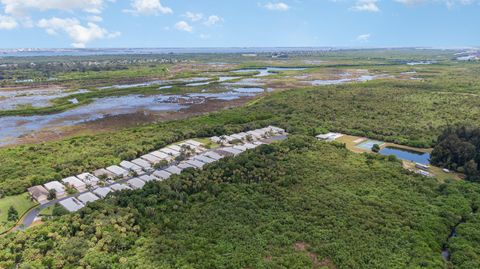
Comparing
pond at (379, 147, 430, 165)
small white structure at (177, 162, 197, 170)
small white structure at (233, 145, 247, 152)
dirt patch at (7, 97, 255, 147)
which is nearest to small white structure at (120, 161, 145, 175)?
small white structure at (177, 162, 197, 170)

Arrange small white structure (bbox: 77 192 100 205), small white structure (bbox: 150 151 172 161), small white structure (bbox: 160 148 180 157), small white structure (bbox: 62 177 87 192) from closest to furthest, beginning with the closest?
small white structure (bbox: 77 192 100 205) < small white structure (bbox: 62 177 87 192) < small white structure (bbox: 150 151 172 161) < small white structure (bbox: 160 148 180 157)

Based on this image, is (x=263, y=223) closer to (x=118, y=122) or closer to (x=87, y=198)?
(x=87, y=198)

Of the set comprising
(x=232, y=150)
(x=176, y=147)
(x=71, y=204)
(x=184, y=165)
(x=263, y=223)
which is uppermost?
(x=232, y=150)

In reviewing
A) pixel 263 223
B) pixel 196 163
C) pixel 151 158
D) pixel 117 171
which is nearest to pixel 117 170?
pixel 117 171

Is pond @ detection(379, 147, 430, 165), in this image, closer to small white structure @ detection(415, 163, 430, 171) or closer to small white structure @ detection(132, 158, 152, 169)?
small white structure @ detection(415, 163, 430, 171)

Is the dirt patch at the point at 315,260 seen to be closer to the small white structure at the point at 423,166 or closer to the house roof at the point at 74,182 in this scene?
the small white structure at the point at 423,166

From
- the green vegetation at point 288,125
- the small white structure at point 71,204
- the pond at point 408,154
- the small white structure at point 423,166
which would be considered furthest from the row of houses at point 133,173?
the small white structure at point 423,166
